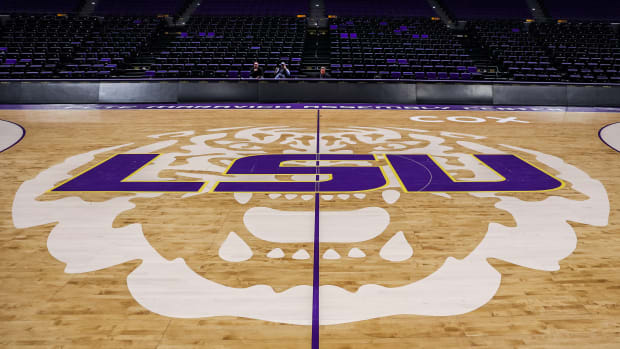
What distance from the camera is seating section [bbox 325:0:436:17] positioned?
704 inches

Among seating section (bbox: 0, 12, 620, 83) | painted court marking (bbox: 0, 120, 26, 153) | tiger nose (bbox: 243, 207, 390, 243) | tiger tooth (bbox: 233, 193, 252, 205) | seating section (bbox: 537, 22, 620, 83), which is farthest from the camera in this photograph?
seating section (bbox: 537, 22, 620, 83)

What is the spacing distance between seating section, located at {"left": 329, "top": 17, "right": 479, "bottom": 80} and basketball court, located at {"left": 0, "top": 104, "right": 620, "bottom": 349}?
696 cm

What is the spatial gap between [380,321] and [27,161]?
4361mm

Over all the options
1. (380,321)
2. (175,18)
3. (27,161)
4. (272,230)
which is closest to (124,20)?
(175,18)

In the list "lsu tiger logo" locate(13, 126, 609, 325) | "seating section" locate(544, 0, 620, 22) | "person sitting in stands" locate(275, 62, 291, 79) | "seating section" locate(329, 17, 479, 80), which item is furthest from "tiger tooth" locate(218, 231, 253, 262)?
"seating section" locate(544, 0, 620, 22)

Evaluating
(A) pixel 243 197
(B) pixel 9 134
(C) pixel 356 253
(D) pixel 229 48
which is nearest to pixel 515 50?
(D) pixel 229 48

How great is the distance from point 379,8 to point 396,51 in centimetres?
701

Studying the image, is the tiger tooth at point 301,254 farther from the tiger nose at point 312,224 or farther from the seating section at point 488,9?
the seating section at point 488,9

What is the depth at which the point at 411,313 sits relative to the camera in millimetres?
1747

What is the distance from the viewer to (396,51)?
41.3 feet

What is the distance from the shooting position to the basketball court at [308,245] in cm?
165

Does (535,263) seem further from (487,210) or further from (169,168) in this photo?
(169,168)

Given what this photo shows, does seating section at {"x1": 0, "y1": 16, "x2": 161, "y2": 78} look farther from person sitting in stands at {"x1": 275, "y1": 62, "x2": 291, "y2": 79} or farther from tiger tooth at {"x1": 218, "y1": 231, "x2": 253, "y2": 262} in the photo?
tiger tooth at {"x1": 218, "y1": 231, "x2": 253, "y2": 262}

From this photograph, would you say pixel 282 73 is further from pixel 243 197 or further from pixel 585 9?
pixel 585 9
